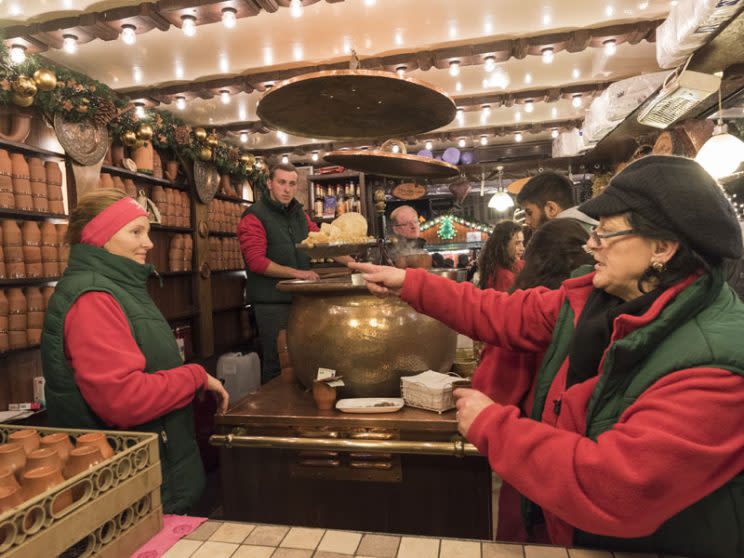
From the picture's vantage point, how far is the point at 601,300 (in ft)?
3.72

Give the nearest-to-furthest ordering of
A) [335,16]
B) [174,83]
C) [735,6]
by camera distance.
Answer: [735,6]
[335,16]
[174,83]

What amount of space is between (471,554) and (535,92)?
5.37 meters

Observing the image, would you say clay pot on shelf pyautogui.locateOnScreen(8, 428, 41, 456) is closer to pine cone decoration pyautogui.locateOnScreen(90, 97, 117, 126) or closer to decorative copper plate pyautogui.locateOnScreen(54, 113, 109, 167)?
decorative copper plate pyautogui.locateOnScreen(54, 113, 109, 167)

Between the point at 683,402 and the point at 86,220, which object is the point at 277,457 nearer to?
the point at 86,220

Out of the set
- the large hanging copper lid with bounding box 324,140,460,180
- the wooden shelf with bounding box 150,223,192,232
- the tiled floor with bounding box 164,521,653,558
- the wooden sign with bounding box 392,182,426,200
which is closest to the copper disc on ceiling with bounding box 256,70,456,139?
the large hanging copper lid with bounding box 324,140,460,180

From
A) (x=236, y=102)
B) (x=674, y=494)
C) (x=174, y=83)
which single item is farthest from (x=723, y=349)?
(x=236, y=102)

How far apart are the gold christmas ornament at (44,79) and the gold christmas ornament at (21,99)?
0.35 ft

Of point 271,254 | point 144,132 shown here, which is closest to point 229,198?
point 144,132

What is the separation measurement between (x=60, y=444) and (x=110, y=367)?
46 cm

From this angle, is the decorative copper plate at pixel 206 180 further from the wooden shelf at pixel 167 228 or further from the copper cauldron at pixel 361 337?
the copper cauldron at pixel 361 337

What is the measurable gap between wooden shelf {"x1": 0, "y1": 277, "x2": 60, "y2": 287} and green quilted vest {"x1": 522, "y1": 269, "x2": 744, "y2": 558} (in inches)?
154

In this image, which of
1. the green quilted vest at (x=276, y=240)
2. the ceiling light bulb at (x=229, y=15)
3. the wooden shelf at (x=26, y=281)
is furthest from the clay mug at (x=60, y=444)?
the wooden shelf at (x=26, y=281)

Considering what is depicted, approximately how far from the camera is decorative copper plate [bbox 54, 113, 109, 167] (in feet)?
13.1

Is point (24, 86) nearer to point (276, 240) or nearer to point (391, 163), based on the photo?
point (276, 240)
